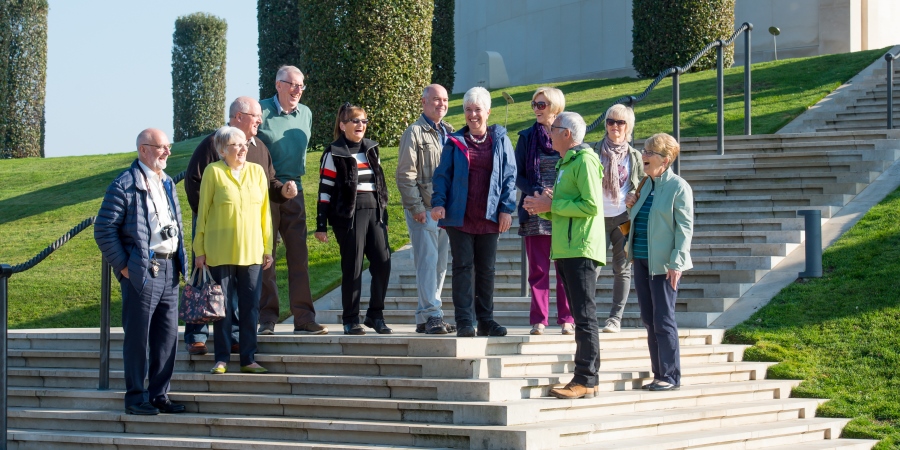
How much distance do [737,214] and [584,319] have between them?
176 inches

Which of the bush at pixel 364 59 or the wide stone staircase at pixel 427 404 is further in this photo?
the bush at pixel 364 59

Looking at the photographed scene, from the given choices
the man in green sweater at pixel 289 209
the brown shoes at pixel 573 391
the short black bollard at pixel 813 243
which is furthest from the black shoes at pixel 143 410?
the short black bollard at pixel 813 243

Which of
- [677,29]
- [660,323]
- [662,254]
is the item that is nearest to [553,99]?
[662,254]

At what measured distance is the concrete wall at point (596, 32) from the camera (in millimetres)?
20516

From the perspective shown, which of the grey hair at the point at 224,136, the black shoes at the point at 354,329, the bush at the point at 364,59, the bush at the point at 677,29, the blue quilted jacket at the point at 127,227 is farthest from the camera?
the bush at the point at 677,29

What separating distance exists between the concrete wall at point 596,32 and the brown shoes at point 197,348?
Result: 603 inches

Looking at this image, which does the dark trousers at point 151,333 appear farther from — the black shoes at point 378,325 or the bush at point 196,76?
the bush at point 196,76

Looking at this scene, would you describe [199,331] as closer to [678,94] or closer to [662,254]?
[662,254]

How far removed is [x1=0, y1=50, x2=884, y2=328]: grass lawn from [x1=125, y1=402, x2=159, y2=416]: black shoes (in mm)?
3451

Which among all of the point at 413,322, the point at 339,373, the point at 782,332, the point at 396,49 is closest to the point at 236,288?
the point at 339,373

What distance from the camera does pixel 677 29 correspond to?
1794 centimetres

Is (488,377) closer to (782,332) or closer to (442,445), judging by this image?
(442,445)

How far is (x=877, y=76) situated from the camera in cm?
1565

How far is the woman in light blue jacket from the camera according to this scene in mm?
7035
